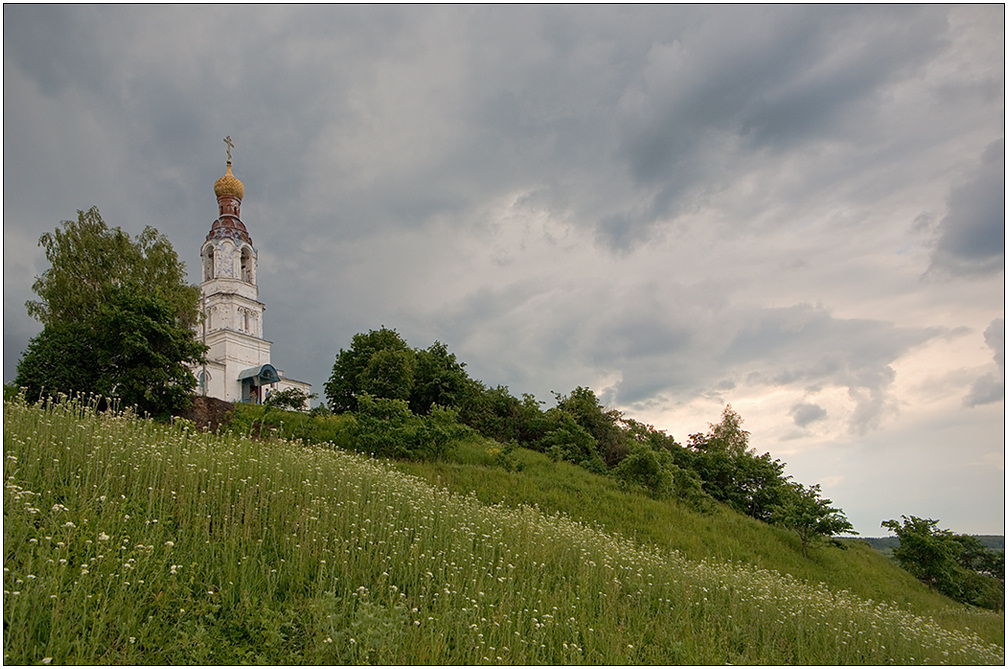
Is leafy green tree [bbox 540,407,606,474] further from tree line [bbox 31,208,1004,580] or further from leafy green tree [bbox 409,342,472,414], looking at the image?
leafy green tree [bbox 409,342,472,414]

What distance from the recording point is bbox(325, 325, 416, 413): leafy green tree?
30.6 m

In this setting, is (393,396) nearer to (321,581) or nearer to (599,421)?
(599,421)

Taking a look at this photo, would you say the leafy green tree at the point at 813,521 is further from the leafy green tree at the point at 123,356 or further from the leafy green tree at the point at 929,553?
the leafy green tree at the point at 123,356

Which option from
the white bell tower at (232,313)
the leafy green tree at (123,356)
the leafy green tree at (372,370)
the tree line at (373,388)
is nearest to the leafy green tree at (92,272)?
the tree line at (373,388)

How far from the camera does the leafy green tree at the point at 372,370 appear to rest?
30.6 meters

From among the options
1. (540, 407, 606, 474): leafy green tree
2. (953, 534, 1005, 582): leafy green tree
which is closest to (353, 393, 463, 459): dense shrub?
(540, 407, 606, 474): leafy green tree

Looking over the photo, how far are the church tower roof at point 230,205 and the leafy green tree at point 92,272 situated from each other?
68.6 ft

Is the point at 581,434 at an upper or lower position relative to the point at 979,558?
upper

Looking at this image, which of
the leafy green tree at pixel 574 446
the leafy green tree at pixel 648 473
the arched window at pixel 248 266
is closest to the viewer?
the leafy green tree at pixel 648 473

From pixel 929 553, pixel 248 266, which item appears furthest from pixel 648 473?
pixel 248 266

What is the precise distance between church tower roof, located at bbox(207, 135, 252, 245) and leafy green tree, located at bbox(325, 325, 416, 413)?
19.1m

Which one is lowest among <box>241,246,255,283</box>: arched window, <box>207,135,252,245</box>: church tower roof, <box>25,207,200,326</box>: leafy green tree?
<box>25,207,200,326</box>: leafy green tree

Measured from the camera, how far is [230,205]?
49.4 metres

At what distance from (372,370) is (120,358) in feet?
43.0
